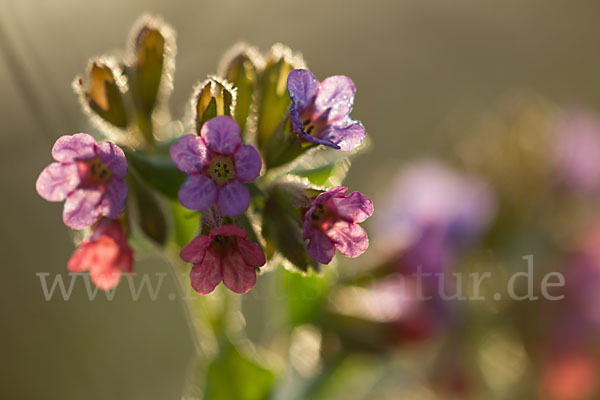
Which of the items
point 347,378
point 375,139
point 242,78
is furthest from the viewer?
point 375,139

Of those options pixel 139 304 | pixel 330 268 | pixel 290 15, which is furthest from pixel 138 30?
pixel 290 15

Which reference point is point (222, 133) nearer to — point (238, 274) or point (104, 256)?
point (238, 274)

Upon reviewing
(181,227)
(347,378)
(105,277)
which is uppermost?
(105,277)

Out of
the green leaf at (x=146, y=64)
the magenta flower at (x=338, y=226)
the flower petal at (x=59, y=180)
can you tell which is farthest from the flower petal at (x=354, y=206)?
the green leaf at (x=146, y=64)

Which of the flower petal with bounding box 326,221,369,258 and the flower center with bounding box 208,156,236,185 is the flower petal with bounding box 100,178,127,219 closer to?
the flower center with bounding box 208,156,236,185

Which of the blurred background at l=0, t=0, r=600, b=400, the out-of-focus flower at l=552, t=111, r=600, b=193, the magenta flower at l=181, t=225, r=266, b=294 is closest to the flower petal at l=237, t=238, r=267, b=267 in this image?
the magenta flower at l=181, t=225, r=266, b=294

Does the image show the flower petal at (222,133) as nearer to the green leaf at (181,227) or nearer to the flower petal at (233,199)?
the flower petal at (233,199)

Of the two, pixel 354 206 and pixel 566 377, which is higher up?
pixel 354 206

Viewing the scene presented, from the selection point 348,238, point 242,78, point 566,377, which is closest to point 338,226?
point 348,238
